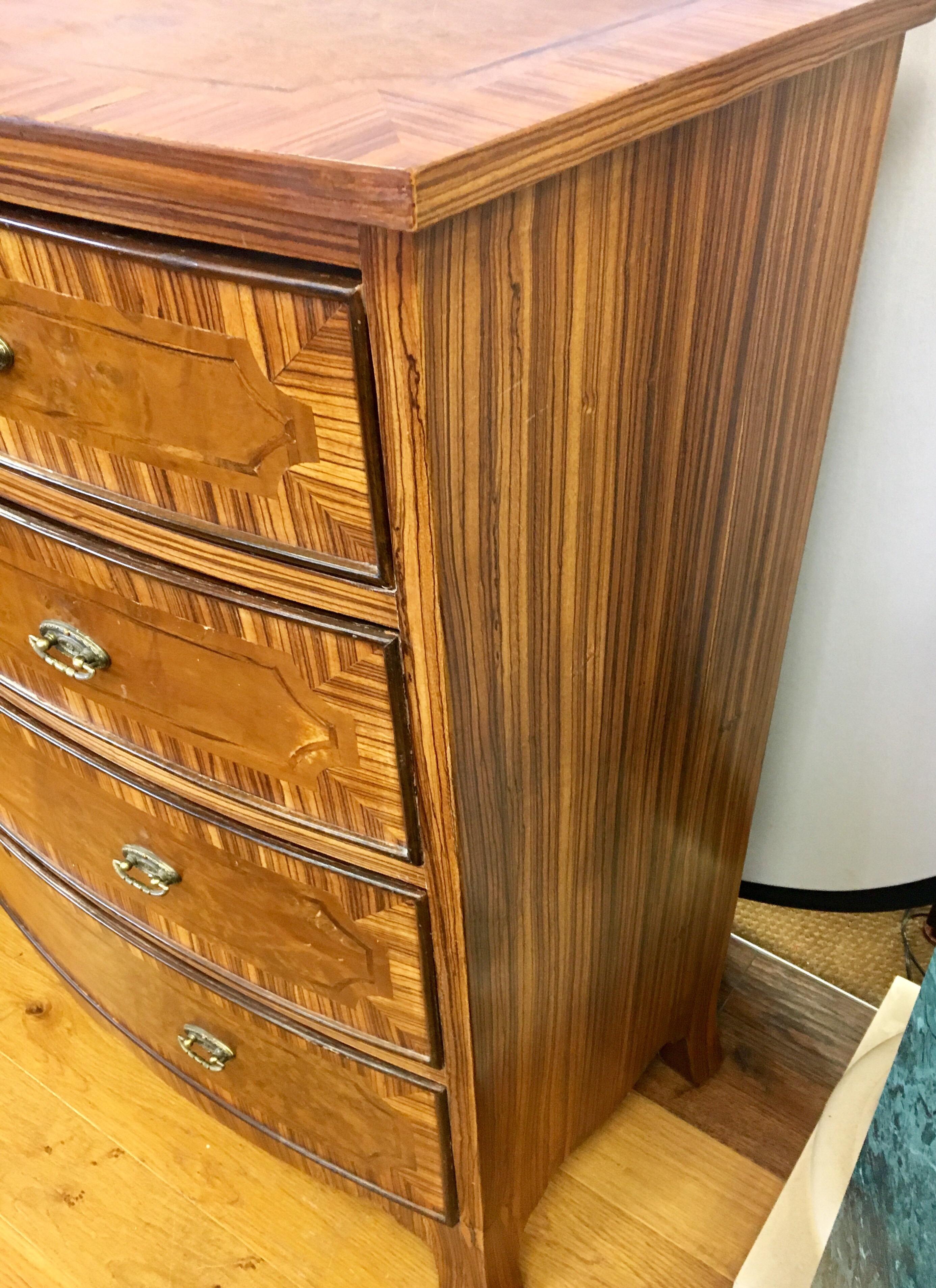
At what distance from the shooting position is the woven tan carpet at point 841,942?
118 centimetres

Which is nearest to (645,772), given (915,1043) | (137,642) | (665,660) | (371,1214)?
(665,660)

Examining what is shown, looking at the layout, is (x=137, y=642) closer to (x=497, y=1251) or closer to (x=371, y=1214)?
(x=497, y=1251)

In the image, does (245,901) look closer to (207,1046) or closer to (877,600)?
(207,1046)

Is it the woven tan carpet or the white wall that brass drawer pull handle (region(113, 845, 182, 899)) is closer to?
the white wall

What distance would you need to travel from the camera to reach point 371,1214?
101 centimetres

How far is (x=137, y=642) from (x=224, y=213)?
29 cm

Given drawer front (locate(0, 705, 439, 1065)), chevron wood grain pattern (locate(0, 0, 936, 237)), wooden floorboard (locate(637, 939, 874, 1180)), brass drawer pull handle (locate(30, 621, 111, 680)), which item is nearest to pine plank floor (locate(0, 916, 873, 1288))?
wooden floorboard (locate(637, 939, 874, 1180))

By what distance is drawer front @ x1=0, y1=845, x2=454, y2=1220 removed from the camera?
0.76 metres

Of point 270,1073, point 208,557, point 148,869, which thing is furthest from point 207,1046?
point 208,557

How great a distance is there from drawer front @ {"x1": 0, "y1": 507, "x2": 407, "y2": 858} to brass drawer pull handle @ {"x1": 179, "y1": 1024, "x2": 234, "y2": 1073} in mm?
284

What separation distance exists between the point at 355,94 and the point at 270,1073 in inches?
27.5

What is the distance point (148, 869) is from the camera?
76 centimetres

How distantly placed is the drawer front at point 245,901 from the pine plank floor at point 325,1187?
31 cm

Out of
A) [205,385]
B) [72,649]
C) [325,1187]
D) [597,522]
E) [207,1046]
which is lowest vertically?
[325,1187]
